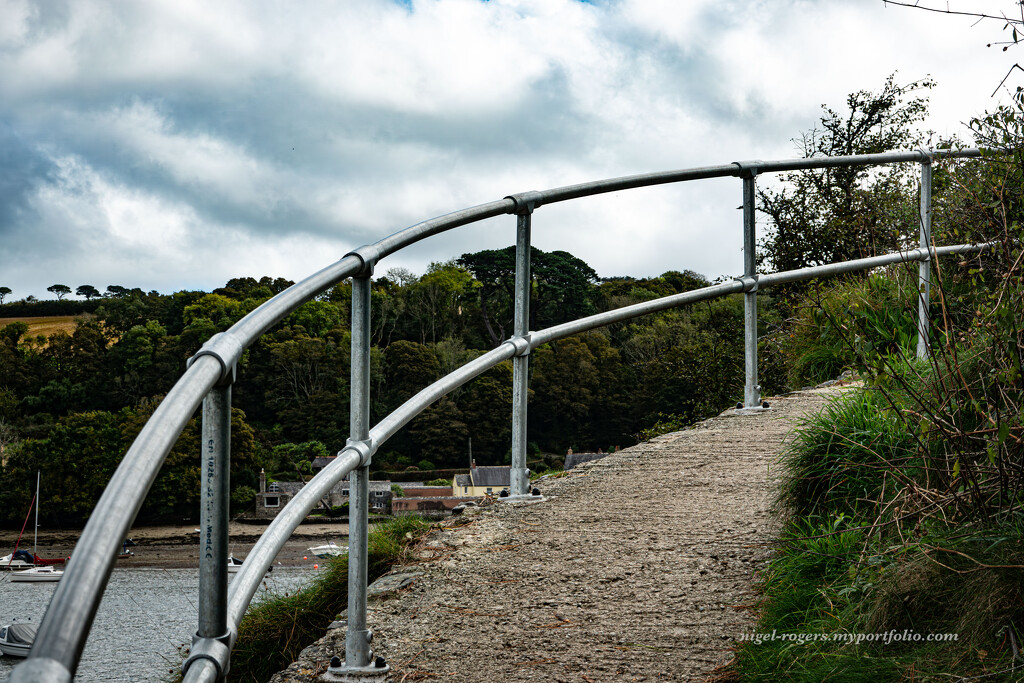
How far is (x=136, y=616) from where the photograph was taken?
26609 millimetres

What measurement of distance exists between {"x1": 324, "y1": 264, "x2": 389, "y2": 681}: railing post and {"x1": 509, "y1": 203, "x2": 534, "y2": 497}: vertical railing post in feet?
2.91

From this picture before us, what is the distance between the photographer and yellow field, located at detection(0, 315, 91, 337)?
5025cm

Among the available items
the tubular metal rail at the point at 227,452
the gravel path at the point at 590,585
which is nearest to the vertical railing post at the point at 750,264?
the tubular metal rail at the point at 227,452

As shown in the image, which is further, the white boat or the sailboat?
the white boat

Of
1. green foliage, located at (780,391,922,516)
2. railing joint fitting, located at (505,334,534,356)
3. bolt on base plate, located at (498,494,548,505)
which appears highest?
railing joint fitting, located at (505,334,534,356)

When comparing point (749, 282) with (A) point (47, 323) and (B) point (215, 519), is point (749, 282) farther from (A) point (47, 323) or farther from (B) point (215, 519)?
(A) point (47, 323)

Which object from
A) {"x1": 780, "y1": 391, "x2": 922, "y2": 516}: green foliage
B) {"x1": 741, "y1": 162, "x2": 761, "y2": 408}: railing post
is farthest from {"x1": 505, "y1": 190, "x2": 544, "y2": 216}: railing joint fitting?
{"x1": 741, "y1": 162, "x2": 761, "y2": 408}: railing post

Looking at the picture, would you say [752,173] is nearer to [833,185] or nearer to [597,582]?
[597,582]

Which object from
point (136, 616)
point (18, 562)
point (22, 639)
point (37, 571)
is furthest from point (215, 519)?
point (18, 562)

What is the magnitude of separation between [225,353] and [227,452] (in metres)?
0.13

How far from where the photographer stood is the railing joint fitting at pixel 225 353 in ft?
3.09

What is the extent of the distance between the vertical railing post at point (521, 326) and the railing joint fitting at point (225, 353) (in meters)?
1.55

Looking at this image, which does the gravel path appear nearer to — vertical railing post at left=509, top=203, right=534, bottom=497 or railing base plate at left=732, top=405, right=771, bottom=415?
vertical railing post at left=509, top=203, right=534, bottom=497

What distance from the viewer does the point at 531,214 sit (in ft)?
8.21
